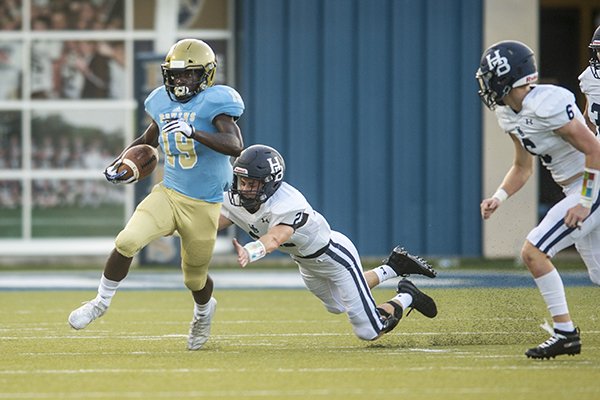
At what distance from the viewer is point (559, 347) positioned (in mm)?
5949

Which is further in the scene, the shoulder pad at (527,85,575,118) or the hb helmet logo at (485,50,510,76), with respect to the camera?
the hb helmet logo at (485,50,510,76)

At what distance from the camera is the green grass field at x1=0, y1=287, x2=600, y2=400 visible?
514 cm

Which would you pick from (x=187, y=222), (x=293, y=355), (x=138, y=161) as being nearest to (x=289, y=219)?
(x=187, y=222)

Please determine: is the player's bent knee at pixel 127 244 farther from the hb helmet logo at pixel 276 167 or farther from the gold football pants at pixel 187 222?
the hb helmet logo at pixel 276 167

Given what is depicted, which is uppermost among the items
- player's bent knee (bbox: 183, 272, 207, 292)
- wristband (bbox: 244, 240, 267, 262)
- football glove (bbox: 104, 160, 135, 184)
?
football glove (bbox: 104, 160, 135, 184)

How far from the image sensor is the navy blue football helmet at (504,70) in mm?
6152

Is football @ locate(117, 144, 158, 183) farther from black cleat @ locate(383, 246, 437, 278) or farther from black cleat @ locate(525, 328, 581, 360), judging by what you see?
black cleat @ locate(525, 328, 581, 360)

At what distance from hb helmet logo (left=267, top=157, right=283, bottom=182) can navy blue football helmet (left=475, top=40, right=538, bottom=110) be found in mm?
1135

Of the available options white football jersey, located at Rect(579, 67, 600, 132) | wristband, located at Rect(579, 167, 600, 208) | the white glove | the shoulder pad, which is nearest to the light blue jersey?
the white glove

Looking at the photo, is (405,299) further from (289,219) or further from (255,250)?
(255,250)

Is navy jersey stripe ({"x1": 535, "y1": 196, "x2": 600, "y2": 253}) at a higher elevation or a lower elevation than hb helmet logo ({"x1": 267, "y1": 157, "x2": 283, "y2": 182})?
lower

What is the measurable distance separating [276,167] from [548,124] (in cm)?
142

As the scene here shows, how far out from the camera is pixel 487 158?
14.2 meters

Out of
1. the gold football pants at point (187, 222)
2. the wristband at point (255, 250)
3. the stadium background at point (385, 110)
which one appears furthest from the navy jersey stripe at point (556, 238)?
the stadium background at point (385, 110)
